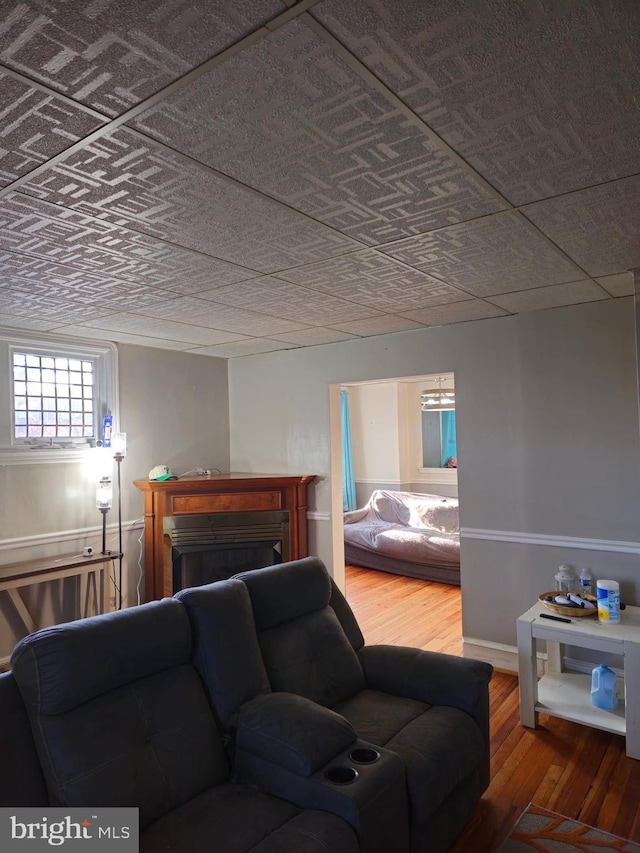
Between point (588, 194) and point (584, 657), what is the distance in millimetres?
2706

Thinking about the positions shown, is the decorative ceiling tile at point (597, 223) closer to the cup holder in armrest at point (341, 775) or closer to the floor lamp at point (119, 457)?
the cup holder in armrest at point (341, 775)

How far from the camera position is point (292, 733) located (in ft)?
5.93

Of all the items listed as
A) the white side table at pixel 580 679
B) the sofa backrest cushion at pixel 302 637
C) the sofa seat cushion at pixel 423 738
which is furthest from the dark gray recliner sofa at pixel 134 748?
the white side table at pixel 580 679

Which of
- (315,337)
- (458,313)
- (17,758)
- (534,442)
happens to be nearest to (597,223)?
(458,313)

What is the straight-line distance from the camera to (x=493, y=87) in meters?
1.23

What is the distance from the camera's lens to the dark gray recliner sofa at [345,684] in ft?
6.33

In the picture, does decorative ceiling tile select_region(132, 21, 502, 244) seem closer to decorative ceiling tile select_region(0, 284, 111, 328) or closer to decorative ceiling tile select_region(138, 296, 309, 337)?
decorative ceiling tile select_region(138, 296, 309, 337)

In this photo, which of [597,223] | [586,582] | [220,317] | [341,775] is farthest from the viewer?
[220,317]

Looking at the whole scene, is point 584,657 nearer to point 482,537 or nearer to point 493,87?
point 482,537

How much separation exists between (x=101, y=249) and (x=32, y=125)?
2.95 ft

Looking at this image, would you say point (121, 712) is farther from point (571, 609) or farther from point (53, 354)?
point (53, 354)

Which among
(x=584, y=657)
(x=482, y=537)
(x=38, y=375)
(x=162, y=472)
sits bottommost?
(x=584, y=657)

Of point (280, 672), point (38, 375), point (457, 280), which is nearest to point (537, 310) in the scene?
point (457, 280)

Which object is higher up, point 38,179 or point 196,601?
point 38,179
